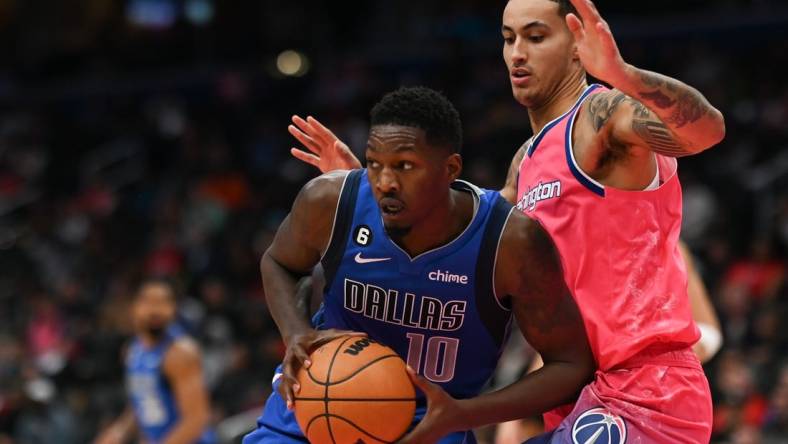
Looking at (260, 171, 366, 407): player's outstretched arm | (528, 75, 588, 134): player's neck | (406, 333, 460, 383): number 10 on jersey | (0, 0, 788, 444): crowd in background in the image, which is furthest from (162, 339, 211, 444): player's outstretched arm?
(528, 75, 588, 134): player's neck

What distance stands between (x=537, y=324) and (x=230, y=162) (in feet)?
38.2

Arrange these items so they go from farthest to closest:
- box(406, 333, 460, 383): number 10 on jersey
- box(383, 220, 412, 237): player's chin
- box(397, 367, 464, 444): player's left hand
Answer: box(406, 333, 460, 383): number 10 on jersey, box(383, 220, 412, 237): player's chin, box(397, 367, 464, 444): player's left hand

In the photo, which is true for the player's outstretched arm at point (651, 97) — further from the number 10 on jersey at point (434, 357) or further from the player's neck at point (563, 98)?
the number 10 on jersey at point (434, 357)

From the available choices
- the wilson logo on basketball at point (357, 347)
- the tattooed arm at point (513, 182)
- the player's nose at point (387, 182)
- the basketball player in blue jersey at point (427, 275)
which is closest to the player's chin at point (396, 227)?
the basketball player in blue jersey at point (427, 275)

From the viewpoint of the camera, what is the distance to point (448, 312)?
3842mm

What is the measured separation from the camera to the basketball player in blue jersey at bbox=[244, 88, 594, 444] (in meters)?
3.63

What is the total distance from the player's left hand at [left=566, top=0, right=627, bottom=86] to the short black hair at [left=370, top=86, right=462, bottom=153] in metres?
0.44

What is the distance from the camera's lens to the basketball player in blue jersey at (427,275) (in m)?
3.63

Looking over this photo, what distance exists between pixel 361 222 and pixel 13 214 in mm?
13752

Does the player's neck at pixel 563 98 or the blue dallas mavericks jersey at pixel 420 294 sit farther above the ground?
the player's neck at pixel 563 98

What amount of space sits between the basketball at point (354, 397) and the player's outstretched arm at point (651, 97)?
3.26ft

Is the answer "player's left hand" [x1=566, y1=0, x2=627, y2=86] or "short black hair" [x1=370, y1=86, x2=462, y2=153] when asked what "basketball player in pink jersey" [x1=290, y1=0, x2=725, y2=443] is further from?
"short black hair" [x1=370, y1=86, x2=462, y2=153]

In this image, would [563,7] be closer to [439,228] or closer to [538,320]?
[439,228]

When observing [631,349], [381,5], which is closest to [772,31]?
[381,5]
